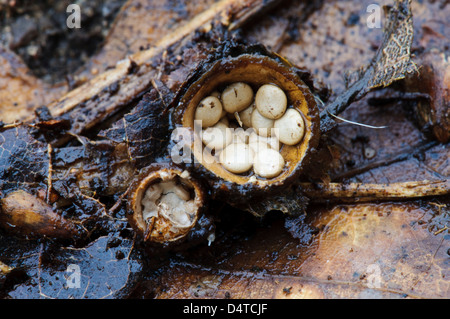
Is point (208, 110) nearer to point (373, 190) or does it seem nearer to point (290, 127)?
point (290, 127)

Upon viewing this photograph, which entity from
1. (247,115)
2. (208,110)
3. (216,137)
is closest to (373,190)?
(247,115)

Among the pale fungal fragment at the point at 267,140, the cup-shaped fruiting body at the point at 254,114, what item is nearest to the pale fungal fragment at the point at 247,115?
the cup-shaped fruiting body at the point at 254,114

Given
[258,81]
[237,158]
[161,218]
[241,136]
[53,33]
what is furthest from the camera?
[53,33]

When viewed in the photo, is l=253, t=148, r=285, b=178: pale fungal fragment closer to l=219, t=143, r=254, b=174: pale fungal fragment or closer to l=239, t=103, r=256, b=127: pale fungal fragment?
l=219, t=143, r=254, b=174: pale fungal fragment

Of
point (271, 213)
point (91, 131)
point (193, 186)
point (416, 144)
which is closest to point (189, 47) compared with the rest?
point (91, 131)

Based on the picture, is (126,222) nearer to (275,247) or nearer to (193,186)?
(193,186)

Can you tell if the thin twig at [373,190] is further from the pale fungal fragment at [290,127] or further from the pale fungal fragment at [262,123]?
the pale fungal fragment at [262,123]
